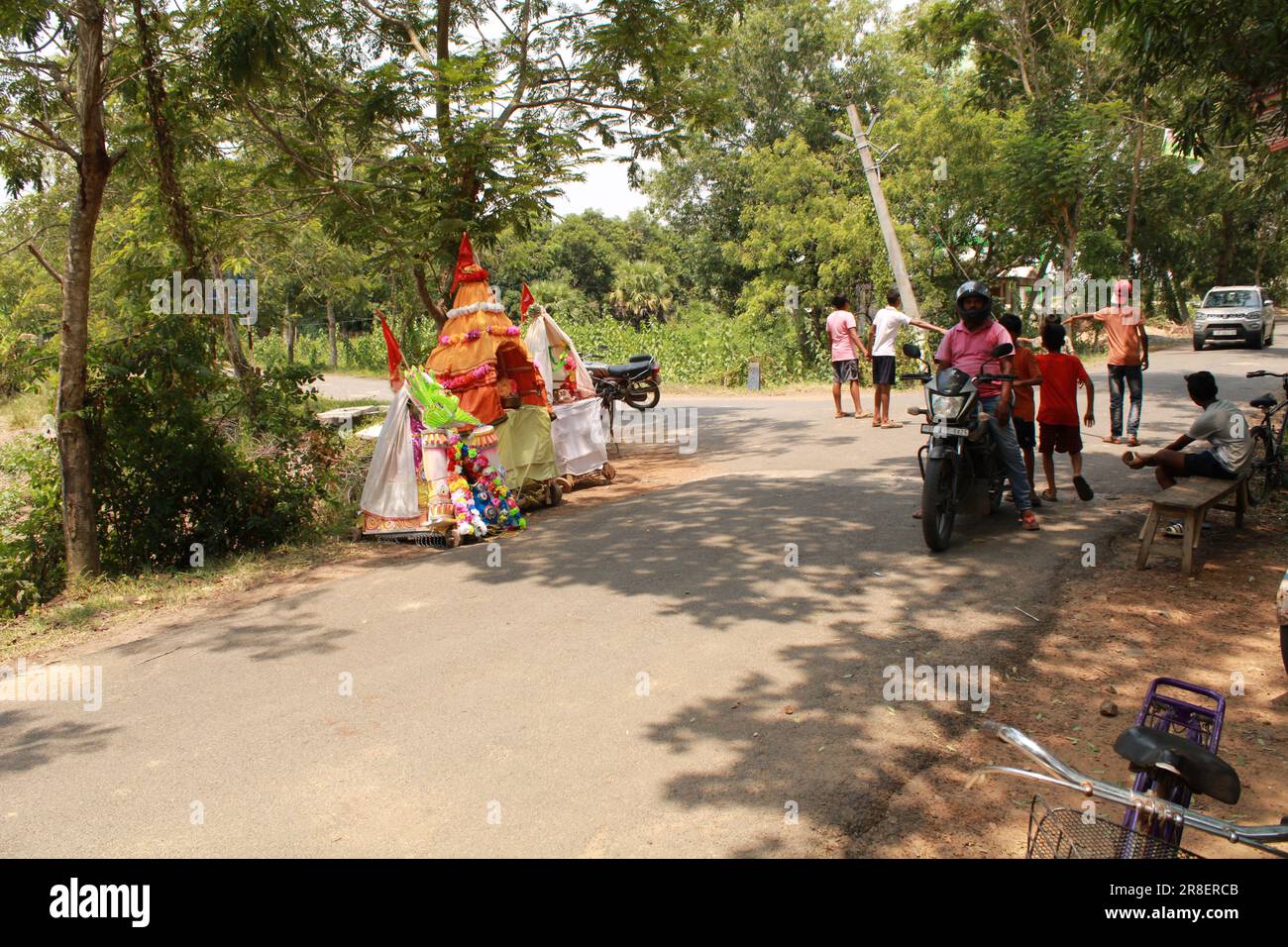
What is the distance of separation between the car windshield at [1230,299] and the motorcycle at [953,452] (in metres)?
22.5

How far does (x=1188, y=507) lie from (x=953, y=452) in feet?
5.40

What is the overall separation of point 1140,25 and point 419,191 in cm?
795

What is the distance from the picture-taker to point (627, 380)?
15625 mm

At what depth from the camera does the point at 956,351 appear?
7883 mm

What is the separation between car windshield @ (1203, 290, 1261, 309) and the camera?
84.1 ft

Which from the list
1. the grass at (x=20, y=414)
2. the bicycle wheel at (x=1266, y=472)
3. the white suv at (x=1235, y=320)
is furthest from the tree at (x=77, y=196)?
the white suv at (x=1235, y=320)

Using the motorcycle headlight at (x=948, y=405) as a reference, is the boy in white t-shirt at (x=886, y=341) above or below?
above

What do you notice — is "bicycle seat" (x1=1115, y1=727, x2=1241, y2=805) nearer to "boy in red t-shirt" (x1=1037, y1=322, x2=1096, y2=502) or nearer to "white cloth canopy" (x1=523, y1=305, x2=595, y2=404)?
"boy in red t-shirt" (x1=1037, y1=322, x2=1096, y2=502)

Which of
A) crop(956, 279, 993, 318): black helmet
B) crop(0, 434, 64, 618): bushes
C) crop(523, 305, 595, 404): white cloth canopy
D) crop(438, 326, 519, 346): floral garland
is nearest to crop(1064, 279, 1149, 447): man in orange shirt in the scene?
crop(956, 279, 993, 318): black helmet

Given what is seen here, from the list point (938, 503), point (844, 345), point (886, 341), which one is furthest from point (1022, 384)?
point (844, 345)

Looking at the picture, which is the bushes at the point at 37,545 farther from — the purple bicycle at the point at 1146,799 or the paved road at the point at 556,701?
the purple bicycle at the point at 1146,799

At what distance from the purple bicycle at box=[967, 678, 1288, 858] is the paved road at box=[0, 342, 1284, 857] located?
1.21 m

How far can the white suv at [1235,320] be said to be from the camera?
2477cm
